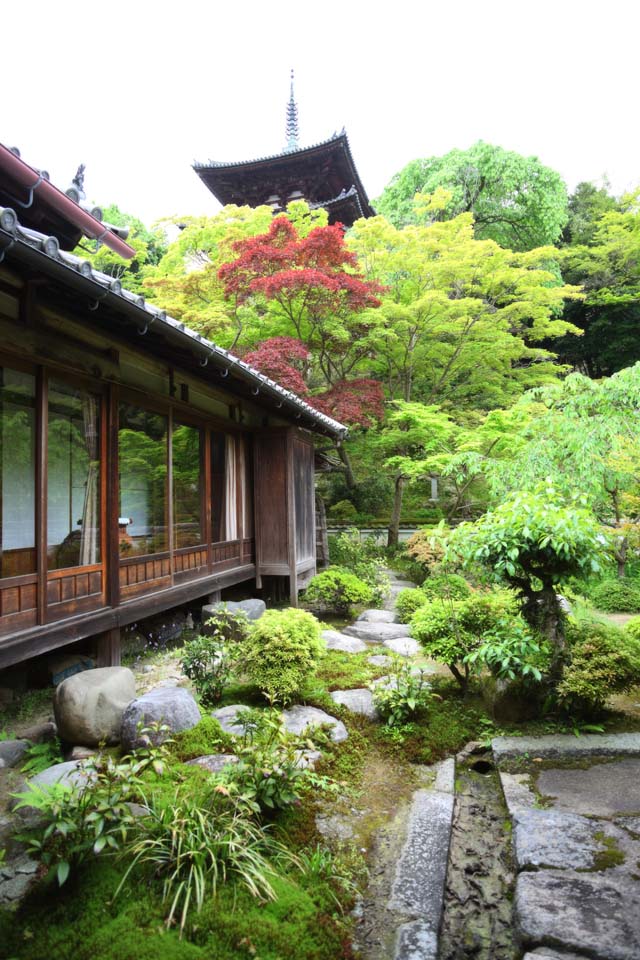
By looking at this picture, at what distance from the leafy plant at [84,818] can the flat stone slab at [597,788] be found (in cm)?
248

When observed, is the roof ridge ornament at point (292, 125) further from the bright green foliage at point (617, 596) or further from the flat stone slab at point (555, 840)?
the flat stone slab at point (555, 840)

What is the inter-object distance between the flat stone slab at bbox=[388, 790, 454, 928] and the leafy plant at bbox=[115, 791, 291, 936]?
2.11ft

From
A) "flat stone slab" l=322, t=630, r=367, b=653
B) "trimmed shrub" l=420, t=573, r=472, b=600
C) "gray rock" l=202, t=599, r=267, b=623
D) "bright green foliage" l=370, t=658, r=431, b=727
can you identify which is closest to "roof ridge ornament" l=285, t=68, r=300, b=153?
"trimmed shrub" l=420, t=573, r=472, b=600

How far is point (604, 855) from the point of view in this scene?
2.79 metres

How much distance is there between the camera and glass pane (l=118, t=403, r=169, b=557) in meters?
6.01

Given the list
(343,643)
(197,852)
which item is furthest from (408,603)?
(197,852)

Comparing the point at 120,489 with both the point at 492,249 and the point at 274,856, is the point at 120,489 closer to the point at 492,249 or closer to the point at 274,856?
the point at 274,856

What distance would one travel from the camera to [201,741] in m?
4.05

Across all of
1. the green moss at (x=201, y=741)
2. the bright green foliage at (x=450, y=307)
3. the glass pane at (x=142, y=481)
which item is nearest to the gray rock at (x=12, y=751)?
the green moss at (x=201, y=741)

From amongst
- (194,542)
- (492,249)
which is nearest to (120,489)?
(194,542)

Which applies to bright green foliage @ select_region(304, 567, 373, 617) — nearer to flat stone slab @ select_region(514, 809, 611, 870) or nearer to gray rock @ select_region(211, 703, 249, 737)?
gray rock @ select_region(211, 703, 249, 737)

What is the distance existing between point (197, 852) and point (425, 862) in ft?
4.10

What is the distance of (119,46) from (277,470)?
6349mm

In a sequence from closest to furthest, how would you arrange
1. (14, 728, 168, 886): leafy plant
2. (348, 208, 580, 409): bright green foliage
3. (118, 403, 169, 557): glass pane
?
(14, 728, 168, 886): leafy plant → (118, 403, 169, 557): glass pane → (348, 208, 580, 409): bright green foliage
